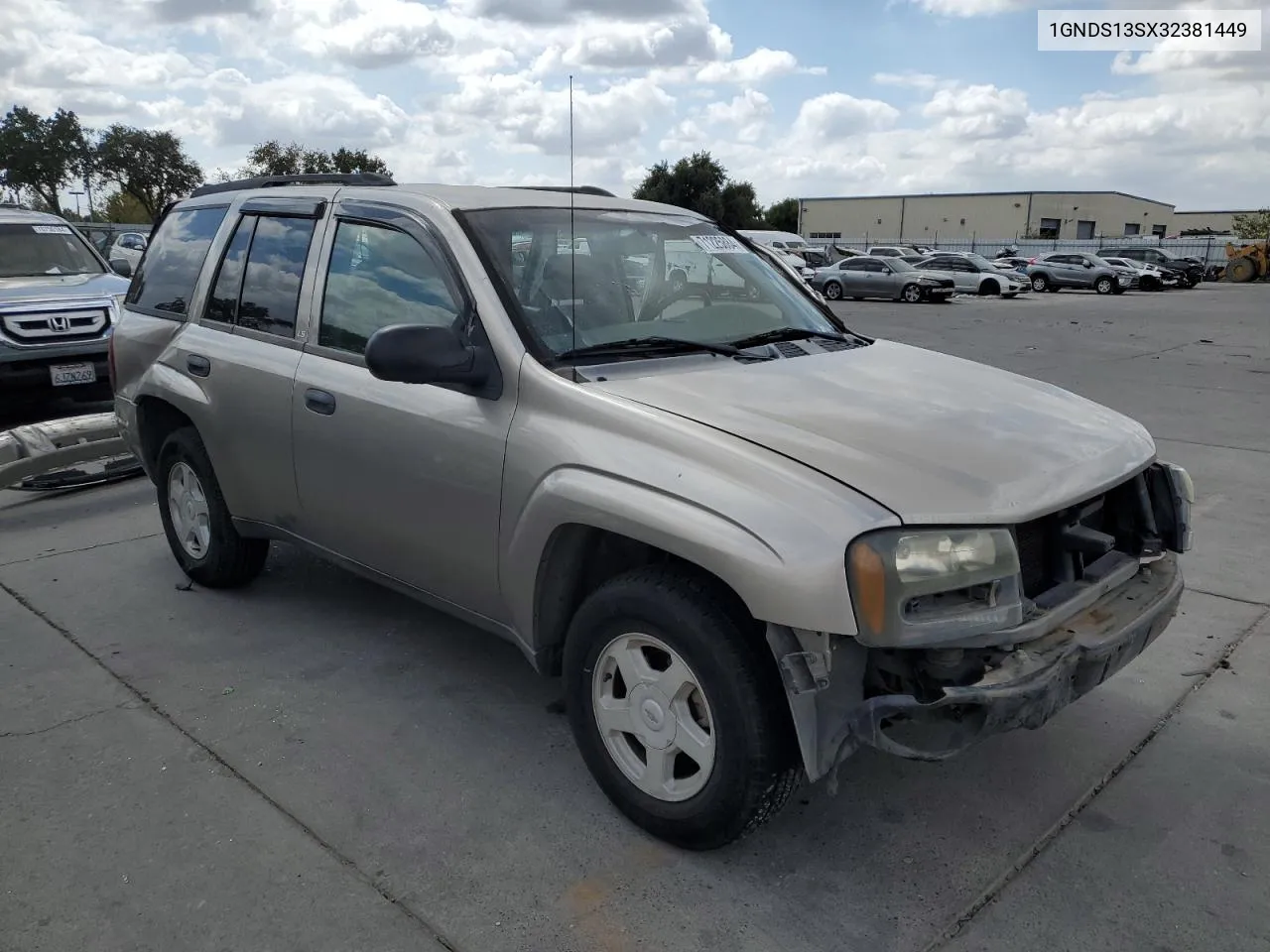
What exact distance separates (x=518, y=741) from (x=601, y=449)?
1.23 meters

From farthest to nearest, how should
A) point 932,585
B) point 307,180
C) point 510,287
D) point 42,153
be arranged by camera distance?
point 42,153, point 307,180, point 510,287, point 932,585

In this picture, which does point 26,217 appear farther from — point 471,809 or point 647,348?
point 471,809

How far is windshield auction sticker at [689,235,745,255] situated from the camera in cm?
410

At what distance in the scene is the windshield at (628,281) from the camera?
334cm

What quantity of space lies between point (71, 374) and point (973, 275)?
2919 cm

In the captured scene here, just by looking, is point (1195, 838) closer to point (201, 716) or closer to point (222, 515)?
point (201, 716)

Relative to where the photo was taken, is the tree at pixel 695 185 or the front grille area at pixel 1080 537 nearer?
the front grille area at pixel 1080 537

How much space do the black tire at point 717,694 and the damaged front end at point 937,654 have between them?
0.35 ft

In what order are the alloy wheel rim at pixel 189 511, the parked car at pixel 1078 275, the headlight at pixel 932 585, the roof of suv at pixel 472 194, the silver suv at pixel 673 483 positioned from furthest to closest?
the parked car at pixel 1078 275
the alloy wheel rim at pixel 189 511
the roof of suv at pixel 472 194
the silver suv at pixel 673 483
the headlight at pixel 932 585

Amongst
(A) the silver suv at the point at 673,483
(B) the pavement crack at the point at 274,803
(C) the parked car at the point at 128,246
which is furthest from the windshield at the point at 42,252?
(C) the parked car at the point at 128,246

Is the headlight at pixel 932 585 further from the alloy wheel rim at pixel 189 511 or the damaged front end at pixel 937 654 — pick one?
the alloy wheel rim at pixel 189 511

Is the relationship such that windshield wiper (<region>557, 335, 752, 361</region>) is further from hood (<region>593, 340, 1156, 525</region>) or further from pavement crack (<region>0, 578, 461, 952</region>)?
pavement crack (<region>0, 578, 461, 952</region>)

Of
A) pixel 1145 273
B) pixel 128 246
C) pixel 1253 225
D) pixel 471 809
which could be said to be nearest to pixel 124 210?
pixel 128 246

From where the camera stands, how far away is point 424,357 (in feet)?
9.94
